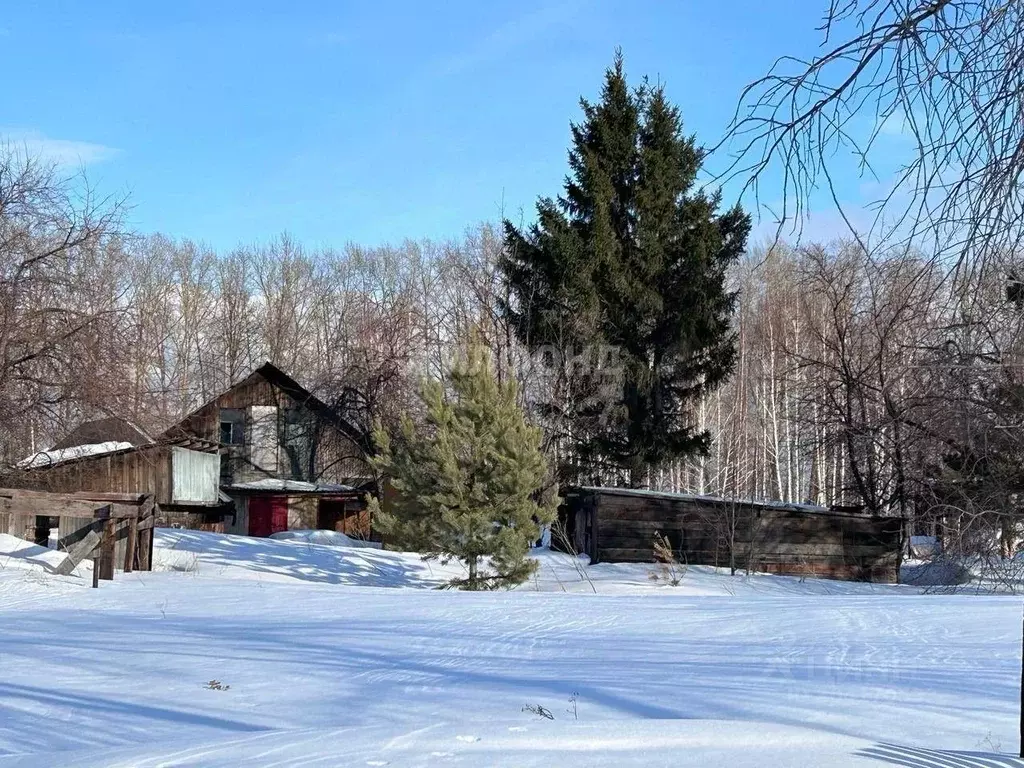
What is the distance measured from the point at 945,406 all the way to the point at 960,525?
220 centimetres

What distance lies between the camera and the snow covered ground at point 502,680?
403 centimetres

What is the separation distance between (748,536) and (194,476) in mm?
19511

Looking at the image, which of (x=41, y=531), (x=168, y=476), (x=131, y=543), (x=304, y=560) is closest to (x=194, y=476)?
(x=168, y=476)

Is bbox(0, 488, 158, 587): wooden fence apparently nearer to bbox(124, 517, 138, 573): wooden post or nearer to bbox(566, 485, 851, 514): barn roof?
bbox(124, 517, 138, 573): wooden post

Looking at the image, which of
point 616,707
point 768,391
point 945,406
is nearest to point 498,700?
point 616,707

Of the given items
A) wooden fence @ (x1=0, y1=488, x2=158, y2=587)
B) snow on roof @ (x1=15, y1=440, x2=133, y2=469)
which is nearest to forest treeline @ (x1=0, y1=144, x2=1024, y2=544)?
snow on roof @ (x1=15, y1=440, x2=133, y2=469)

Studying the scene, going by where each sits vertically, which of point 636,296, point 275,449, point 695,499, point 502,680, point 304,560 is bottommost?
point 304,560

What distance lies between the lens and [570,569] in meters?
23.4

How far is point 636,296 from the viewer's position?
33.2m

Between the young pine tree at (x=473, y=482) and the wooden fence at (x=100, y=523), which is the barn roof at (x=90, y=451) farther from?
the wooden fence at (x=100, y=523)

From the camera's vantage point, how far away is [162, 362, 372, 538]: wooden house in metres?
39.3

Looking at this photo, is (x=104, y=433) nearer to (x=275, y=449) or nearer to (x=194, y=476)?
(x=194, y=476)

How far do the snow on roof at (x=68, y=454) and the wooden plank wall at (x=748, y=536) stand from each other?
39.8 ft

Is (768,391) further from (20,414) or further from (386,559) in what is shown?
(20,414)
